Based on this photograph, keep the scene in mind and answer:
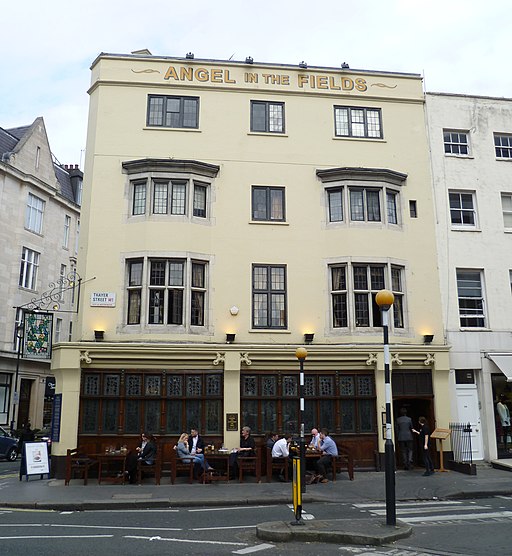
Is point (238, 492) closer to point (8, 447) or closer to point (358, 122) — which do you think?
point (358, 122)

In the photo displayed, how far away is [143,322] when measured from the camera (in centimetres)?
1873

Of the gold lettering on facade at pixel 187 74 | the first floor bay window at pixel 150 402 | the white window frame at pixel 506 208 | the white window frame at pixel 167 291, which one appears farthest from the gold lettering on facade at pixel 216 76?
the white window frame at pixel 506 208

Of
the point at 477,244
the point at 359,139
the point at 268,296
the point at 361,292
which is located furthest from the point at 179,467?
the point at 477,244

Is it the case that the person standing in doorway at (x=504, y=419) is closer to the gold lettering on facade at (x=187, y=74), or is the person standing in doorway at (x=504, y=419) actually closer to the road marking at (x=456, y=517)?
the road marking at (x=456, y=517)

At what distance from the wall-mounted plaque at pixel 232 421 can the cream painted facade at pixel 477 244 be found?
7.69 meters

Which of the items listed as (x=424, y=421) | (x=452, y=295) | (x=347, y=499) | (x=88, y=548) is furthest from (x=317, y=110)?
(x=88, y=548)

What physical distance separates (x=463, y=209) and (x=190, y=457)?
44.1 feet

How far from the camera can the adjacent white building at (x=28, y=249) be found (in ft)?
116

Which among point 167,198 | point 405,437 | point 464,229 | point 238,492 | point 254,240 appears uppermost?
point 167,198

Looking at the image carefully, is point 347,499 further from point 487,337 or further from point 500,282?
A: point 500,282

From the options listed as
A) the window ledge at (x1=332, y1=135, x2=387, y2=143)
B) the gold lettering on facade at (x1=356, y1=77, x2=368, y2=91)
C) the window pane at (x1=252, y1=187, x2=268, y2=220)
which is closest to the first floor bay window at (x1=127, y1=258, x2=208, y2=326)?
the window pane at (x1=252, y1=187, x2=268, y2=220)

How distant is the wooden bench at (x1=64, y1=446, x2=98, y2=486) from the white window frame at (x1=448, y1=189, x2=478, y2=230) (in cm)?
1496

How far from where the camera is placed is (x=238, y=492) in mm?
15078

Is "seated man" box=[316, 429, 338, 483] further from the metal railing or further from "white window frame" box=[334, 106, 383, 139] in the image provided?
"white window frame" box=[334, 106, 383, 139]
